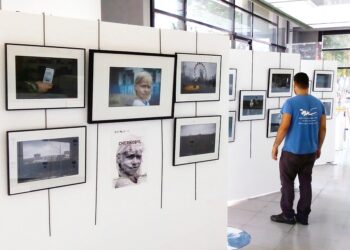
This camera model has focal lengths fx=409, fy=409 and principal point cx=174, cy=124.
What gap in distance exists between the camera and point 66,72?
8.38ft

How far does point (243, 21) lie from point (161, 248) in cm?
835

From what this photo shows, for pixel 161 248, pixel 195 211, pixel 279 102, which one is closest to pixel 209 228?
pixel 195 211

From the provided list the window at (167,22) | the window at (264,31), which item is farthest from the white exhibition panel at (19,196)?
the window at (264,31)

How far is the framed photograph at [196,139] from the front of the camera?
328 centimetres

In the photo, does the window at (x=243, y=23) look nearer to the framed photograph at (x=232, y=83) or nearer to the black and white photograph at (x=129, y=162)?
the framed photograph at (x=232, y=83)

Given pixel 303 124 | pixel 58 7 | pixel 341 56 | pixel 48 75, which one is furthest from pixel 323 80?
pixel 341 56

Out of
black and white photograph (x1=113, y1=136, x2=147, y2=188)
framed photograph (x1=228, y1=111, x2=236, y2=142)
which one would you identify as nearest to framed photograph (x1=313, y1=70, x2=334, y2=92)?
framed photograph (x1=228, y1=111, x2=236, y2=142)

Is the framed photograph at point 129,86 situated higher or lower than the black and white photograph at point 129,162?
higher

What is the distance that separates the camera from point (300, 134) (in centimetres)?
438

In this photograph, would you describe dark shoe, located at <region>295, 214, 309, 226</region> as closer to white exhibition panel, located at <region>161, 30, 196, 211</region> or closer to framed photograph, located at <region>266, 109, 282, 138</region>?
framed photograph, located at <region>266, 109, 282, 138</region>

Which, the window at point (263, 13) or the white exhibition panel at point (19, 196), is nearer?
the white exhibition panel at point (19, 196)

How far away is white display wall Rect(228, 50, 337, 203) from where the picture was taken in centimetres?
538

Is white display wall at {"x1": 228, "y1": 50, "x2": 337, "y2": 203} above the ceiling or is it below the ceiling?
below

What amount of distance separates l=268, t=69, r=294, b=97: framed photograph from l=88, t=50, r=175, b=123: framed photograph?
2.93 meters
